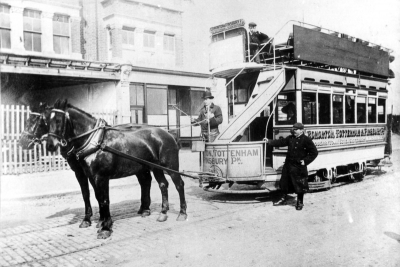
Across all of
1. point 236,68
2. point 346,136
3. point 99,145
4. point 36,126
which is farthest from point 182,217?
point 346,136

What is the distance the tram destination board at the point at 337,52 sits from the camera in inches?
341

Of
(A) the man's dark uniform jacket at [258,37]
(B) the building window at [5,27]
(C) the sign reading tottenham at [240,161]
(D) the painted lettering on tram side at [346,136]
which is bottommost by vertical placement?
(C) the sign reading tottenham at [240,161]

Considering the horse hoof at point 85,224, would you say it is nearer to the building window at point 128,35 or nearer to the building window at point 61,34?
the building window at point 61,34

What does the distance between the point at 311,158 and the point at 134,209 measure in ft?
13.3

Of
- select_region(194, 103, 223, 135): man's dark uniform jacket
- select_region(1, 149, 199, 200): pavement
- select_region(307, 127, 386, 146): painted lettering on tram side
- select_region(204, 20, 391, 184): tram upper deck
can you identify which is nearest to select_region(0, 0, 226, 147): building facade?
select_region(1, 149, 199, 200): pavement

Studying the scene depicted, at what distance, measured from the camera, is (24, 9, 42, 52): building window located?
15016 mm

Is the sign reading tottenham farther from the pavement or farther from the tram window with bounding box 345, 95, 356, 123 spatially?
the pavement

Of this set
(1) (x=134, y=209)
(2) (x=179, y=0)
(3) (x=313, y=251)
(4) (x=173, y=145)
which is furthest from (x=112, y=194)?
(2) (x=179, y=0)

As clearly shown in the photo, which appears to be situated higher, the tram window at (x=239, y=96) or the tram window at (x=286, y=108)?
the tram window at (x=239, y=96)

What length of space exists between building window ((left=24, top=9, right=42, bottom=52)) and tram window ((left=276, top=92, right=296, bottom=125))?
11.7 meters

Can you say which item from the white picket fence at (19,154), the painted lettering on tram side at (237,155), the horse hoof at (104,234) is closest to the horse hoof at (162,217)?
the horse hoof at (104,234)

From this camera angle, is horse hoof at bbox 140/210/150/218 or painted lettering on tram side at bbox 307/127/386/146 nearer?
horse hoof at bbox 140/210/150/218

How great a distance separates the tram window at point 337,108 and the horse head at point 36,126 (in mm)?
7608

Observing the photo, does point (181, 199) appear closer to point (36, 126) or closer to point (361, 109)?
point (36, 126)
